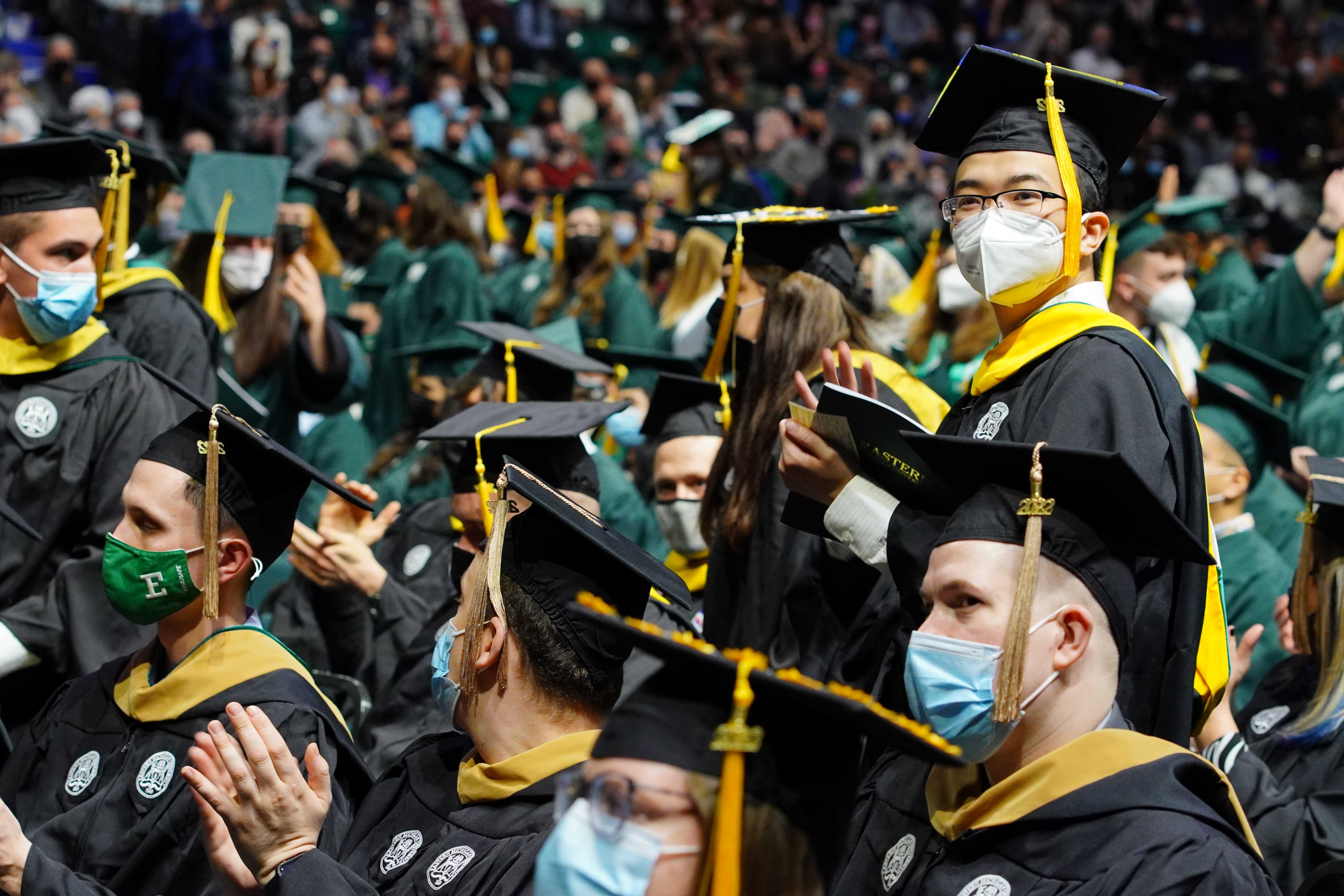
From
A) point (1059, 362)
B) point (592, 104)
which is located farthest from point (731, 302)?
point (592, 104)

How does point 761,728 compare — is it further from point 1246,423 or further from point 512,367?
point 1246,423

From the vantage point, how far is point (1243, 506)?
554cm

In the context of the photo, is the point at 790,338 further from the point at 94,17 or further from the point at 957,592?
the point at 94,17

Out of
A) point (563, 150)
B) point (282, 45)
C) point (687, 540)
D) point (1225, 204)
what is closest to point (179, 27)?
point (282, 45)

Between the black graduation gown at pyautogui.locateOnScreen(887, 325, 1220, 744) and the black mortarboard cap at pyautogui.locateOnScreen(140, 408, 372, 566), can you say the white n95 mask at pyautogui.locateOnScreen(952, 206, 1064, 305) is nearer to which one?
the black graduation gown at pyautogui.locateOnScreen(887, 325, 1220, 744)

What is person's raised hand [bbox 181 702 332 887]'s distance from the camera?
2.58 metres

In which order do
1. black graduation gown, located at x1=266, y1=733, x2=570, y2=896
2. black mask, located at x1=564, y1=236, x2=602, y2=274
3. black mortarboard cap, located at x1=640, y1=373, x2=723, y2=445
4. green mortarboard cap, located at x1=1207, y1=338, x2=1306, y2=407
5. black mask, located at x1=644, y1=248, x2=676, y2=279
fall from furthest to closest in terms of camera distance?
black mask, located at x1=644, y1=248, x2=676, y2=279 → black mask, located at x1=564, y1=236, x2=602, y2=274 → green mortarboard cap, located at x1=1207, y1=338, x2=1306, y2=407 → black mortarboard cap, located at x1=640, y1=373, x2=723, y2=445 → black graduation gown, located at x1=266, y1=733, x2=570, y2=896

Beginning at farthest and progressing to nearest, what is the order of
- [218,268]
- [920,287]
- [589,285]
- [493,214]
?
1. [493,214]
2. [589,285]
3. [920,287]
4. [218,268]

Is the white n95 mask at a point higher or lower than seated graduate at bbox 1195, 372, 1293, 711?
higher

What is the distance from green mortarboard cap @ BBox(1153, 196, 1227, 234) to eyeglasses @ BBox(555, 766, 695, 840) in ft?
23.4

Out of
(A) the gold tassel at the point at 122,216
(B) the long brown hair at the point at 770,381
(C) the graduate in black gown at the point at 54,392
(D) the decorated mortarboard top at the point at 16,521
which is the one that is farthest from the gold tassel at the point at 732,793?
(A) the gold tassel at the point at 122,216

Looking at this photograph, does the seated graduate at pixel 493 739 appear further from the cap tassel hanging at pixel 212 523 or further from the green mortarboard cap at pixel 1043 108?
the green mortarboard cap at pixel 1043 108

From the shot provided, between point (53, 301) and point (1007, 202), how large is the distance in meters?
2.85

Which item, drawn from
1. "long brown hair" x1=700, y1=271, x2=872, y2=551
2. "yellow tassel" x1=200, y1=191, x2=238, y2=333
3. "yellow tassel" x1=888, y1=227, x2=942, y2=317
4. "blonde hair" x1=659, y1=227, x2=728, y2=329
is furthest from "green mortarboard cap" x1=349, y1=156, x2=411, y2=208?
"long brown hair" x1=700, y1=271, x2=872, y2=551
